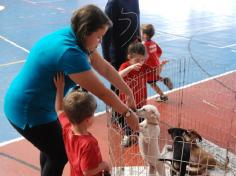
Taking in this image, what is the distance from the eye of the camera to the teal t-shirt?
125 cm

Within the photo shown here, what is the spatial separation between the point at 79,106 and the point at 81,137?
0.39ft

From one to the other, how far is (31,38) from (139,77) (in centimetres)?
324

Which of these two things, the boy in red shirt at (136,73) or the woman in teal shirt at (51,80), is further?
the boy in red shirt at (136,73)

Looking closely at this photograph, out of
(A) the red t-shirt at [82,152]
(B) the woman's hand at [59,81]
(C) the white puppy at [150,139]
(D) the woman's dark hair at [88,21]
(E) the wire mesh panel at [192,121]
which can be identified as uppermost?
(D) the woman's dark hair at [88,21]

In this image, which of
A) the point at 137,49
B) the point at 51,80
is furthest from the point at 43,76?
the point at 137,49

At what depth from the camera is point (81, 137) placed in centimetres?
134

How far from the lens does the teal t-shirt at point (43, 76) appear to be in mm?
1248

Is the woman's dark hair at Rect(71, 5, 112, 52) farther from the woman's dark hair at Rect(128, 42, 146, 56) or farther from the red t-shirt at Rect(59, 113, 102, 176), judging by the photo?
the woman's dark hair at Rect(128, 42, 146, 56)

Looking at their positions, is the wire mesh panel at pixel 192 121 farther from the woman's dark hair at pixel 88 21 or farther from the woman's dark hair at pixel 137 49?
the woman's dark hair at pixel 88 21

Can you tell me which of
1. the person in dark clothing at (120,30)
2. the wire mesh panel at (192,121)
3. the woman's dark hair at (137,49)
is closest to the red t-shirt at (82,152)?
the wire mesh panel at (192,121)

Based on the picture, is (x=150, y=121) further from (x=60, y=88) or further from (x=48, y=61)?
(x=48, y=61)

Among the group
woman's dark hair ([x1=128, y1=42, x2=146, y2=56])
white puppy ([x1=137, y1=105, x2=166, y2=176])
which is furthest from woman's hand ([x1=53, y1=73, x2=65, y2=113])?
woman's dark hair ([x1=128, y1=42, x2=146, y2=56])

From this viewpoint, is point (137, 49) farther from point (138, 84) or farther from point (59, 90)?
point (59, 90)

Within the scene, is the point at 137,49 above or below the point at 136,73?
above
